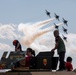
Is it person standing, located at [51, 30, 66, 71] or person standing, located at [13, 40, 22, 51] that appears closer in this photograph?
person standing, located at [51, 30, 66, 71]

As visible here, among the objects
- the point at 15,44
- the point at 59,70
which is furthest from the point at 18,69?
the point at 15,44

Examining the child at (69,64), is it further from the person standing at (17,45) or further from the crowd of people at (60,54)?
the person standing at (17,45)

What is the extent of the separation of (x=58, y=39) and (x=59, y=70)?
1.39 metres

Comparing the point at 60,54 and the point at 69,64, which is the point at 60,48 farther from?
the point at 69,64

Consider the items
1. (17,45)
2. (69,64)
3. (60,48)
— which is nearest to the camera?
(69,64)

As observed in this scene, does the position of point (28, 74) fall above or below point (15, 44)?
below

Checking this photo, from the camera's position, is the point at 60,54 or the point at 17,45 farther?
the point at 17,45

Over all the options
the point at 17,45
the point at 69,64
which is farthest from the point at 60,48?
the point at 17,45

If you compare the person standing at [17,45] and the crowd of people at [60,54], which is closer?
the crowd of people at [60,54]

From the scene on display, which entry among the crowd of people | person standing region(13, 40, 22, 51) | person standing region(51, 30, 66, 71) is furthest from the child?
person standing region(13, 40, 22, 51)

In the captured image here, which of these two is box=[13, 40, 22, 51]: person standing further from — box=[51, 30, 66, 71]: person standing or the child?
the child

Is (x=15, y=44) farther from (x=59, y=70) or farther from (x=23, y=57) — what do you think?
(x=59, y=70)

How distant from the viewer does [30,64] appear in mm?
16797

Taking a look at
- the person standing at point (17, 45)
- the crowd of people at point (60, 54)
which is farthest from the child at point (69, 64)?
the person standing at point (17, 45)
